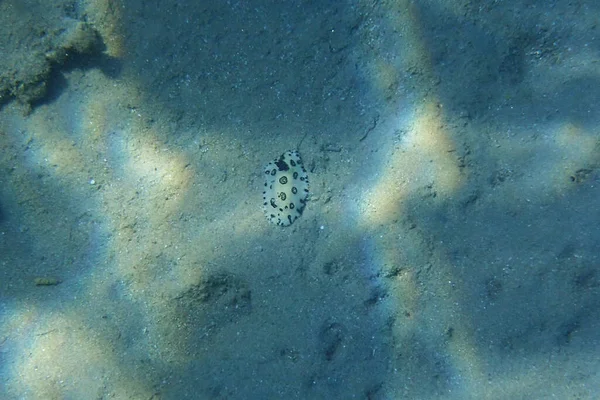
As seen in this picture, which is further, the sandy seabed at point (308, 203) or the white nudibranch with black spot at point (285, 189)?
the white nudibranch with black spot at point (285, 189)

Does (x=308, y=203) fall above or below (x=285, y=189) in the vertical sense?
below

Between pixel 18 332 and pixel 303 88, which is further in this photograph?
pixel 303 88

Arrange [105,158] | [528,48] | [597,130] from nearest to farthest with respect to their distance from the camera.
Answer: [597,130]
[528,48]
[105,158]

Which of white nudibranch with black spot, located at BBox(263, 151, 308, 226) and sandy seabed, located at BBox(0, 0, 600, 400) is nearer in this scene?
sandy seabed, located at BBox(0, 0, 600, 400)

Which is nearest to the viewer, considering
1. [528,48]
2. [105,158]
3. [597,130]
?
[597,130]

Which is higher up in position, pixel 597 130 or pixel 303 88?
pixel 303 88

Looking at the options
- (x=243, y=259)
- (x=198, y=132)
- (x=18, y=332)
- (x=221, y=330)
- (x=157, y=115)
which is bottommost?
(x=221, y=330)

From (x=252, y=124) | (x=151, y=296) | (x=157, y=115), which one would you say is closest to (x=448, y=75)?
(x=252, y=124)

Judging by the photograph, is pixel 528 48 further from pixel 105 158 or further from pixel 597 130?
pixel 105 158
